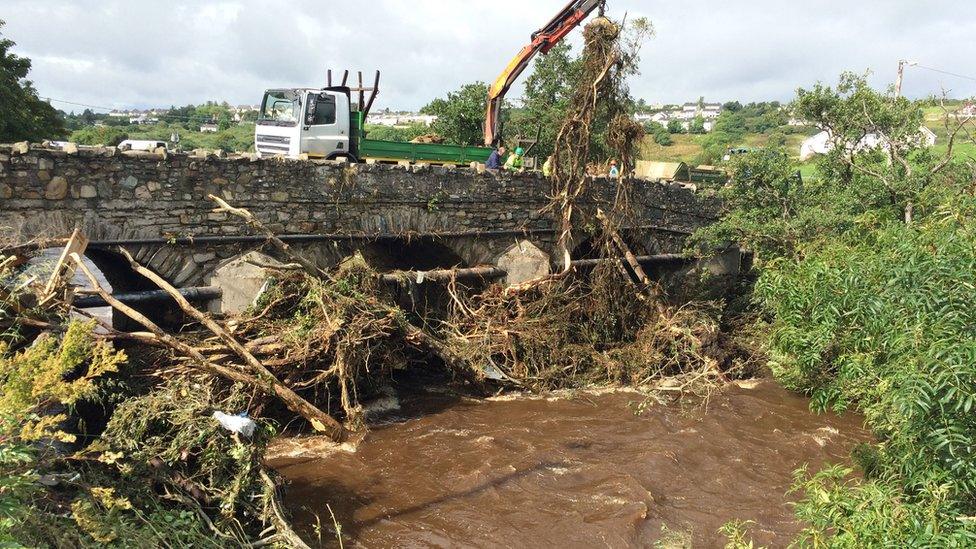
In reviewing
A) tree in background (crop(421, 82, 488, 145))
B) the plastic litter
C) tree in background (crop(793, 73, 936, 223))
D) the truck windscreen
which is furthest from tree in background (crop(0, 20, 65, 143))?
tree in background (crop(793, 73, 936, 223))

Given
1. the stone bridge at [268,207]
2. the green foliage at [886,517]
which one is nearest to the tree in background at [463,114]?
the stone bridge at [268,207]

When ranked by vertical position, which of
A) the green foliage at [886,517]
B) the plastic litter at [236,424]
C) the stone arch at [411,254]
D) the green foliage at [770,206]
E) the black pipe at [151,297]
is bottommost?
the green foliage at [886,517]

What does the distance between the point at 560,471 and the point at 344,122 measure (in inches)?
339

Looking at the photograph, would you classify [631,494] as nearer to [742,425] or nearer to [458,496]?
[458,496]

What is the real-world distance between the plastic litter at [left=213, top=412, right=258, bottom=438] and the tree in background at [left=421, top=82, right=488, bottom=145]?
19.1m

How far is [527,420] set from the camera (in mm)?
8539

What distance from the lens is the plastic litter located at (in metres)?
5.10

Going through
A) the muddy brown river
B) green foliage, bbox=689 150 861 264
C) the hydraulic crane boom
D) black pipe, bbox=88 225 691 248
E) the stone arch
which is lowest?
the muddy brown river

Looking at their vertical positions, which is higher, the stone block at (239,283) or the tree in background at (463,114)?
the tree in background at (463,114)

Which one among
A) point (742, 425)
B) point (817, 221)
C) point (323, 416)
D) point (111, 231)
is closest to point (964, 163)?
point (817, 221)

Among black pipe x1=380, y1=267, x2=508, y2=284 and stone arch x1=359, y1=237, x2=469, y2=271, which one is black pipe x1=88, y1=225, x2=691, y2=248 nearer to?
stone arch x1=359, y1=237, x2=469, y2=271

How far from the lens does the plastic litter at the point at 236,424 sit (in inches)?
201

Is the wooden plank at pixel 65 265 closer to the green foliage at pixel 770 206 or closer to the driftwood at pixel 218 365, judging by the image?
the driftwood at pixel 218 365

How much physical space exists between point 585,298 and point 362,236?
3.56 meters
